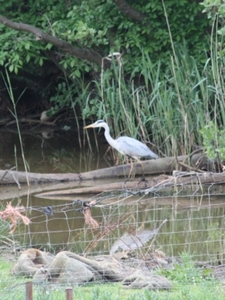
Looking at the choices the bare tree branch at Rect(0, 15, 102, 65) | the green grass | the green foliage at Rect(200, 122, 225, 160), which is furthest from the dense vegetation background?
the green grass

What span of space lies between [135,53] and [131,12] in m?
0.72

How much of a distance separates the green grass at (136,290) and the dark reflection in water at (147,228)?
890mm

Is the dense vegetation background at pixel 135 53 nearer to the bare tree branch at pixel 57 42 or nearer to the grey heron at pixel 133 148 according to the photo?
the bare tree branch at pixel 57 42

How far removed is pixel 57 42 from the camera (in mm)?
12984

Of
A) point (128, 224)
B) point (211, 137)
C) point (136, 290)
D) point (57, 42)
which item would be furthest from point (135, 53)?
point (136, 290)

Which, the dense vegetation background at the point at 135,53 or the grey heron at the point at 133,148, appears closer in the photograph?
the grey heron at the point at 133,148

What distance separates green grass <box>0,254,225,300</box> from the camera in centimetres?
464

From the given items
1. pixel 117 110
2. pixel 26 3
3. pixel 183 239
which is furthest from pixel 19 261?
pixel 26 3

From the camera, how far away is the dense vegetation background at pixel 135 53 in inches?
460

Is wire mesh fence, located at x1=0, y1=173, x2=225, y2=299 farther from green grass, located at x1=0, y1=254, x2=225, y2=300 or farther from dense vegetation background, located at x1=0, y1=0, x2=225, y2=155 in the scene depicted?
dense vegetation background, located at x1=0, y1=0, x2=225, y2=155

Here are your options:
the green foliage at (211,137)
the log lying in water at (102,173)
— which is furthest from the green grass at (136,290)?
the log lying in water at (102,173)

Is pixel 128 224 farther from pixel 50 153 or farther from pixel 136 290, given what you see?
pixel 50 153

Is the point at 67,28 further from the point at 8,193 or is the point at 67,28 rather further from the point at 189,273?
the point at 189,273

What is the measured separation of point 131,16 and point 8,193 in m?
4.02
